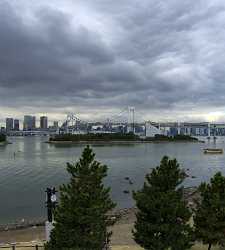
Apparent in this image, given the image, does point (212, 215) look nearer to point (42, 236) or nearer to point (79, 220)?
point (79, 220)

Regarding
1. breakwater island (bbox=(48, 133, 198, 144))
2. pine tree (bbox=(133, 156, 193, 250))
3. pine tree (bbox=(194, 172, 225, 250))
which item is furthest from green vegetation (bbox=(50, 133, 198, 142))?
pine tree (bbox=(133, 156, 193, 250))

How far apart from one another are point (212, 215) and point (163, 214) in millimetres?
1966

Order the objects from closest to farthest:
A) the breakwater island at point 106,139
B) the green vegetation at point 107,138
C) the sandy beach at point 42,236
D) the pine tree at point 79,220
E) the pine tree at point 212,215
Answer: the pine tree at point 79,220 < the pine tree at point 212,215 < the sandy beach at point 42,236 < the breakwater island at point 106,139 < the green vegetation at point 107,138

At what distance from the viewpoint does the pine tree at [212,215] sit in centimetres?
1511

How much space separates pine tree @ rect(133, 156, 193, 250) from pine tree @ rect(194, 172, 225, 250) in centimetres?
76

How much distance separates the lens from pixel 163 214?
46.8ft

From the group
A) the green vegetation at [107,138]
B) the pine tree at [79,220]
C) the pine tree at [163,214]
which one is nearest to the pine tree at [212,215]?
the pine tree at [163,214]

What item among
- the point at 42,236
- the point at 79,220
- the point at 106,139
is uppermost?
the point at 79,220

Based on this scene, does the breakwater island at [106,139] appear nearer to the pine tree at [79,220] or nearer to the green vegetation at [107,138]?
the green vegetation at [107,138]

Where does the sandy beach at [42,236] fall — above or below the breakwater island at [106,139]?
below

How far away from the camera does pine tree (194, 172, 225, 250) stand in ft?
49.6

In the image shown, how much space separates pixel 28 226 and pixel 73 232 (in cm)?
1465

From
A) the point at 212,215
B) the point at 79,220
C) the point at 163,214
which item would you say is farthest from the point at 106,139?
the point at 79,220

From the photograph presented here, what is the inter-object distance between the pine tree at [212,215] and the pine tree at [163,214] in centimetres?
76
